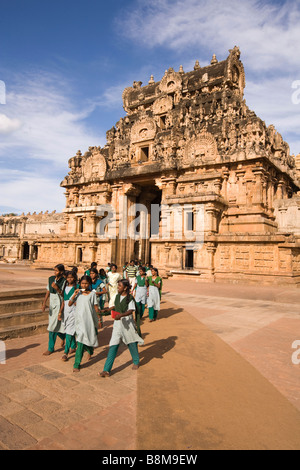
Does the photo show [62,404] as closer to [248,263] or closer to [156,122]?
[248,263]

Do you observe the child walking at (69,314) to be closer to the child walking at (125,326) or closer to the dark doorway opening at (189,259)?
the child walking at (125,326)

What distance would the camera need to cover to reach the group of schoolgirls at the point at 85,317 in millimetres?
5162

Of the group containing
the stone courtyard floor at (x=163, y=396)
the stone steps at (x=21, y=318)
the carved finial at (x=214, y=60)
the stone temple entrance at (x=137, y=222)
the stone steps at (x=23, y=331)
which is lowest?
the stone courtyard floor at (x=163, y=396)

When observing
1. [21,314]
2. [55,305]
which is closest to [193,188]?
[21,314]

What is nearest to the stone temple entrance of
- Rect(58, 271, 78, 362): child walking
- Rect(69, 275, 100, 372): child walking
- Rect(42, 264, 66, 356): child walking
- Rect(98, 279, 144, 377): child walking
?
Rect(42, 264, 66, 356): child walking

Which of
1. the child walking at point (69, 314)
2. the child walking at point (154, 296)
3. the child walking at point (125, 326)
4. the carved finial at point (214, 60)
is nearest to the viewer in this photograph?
the child walking at point (125, 326)

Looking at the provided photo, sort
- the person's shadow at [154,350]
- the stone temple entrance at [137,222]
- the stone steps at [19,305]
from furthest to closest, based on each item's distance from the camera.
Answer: the stone temple entrance at [137,222] → the stone steps at [19,305] → the person's shadow at [154,350]

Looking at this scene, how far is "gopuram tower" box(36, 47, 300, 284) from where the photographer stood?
21.5m

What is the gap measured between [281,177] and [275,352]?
2410cm

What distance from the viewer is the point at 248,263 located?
795 inches

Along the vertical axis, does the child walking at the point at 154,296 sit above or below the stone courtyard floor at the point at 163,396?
above

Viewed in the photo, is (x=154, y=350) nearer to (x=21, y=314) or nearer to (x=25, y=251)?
(x=21, y=314)

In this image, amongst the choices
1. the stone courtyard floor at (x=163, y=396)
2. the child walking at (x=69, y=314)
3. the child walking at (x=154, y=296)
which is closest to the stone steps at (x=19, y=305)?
the stone courtyard floor at (x=163, y=396)

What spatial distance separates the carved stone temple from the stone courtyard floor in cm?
1389
